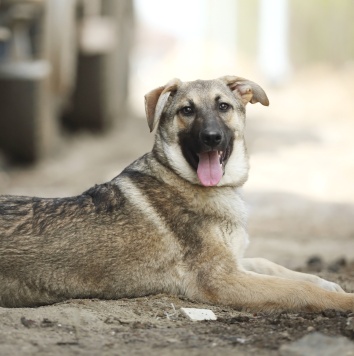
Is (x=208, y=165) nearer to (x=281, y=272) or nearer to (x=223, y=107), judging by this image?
(x=223, y=107)

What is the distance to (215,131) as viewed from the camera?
20.5 feet

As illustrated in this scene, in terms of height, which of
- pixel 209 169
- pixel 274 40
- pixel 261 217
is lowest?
pixel 261 217

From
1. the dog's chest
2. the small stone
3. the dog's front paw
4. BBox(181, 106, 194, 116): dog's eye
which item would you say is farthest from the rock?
BBox(181, 106, 194, 116): dog's eye

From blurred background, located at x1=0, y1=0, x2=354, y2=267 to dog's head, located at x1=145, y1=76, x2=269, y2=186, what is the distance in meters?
2.21

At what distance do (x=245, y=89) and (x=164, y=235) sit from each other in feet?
4.39

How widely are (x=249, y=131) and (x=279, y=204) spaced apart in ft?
21.5

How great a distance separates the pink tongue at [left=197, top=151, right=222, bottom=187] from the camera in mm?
6391

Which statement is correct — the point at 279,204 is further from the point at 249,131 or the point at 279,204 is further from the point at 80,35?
the point at 249,131

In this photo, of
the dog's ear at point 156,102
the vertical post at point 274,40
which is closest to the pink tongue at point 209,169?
the dog's ear at point 156,102

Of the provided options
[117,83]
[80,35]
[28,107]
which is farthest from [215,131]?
[117,83]

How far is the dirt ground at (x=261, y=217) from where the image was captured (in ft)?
16.8

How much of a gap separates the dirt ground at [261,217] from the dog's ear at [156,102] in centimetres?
125

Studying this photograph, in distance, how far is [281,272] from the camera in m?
6.74

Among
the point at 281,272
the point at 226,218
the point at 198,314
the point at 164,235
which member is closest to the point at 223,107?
the point at 226,218
